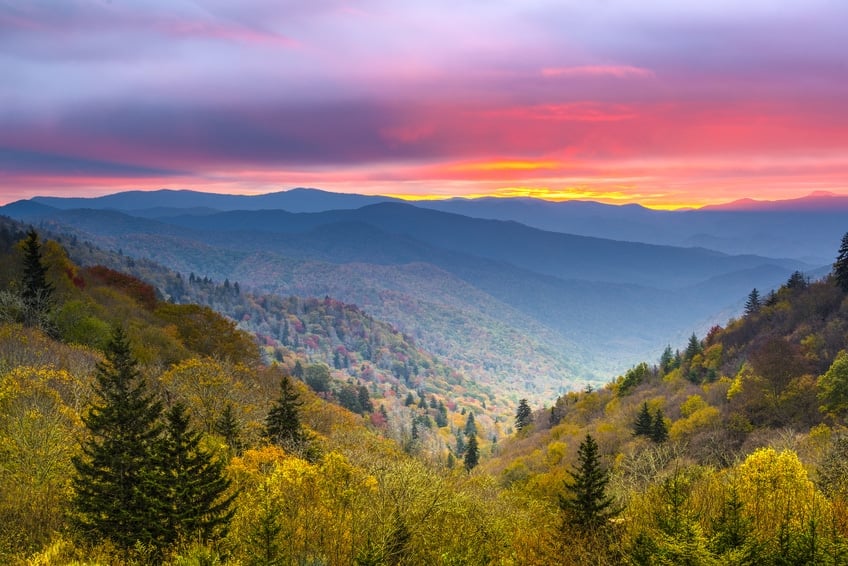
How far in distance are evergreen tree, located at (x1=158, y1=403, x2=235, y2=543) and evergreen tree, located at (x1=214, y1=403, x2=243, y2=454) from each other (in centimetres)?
1852

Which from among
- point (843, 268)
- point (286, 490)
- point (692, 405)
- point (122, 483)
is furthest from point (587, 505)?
point (843, 268)

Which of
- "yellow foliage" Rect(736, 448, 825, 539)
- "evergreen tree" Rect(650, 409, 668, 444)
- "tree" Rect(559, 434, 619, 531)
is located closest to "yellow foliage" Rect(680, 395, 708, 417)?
"evergreen tree" Rect(650, 409, 668, 444)

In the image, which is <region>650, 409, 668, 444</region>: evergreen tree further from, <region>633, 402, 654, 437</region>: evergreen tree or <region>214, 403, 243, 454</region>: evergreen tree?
<region>214, 403, 243, 454</region>: evergreen tree

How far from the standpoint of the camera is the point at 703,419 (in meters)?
86.0

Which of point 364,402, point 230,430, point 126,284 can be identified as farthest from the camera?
point 364,402

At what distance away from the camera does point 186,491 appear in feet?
84.9

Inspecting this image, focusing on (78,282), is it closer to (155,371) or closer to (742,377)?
(155,371)

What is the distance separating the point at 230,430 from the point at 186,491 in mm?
20288

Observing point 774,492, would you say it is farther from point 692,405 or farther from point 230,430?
point 692,405

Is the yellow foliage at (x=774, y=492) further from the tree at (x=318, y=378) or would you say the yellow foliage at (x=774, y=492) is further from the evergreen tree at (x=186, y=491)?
the tree at (x=318, y=378)

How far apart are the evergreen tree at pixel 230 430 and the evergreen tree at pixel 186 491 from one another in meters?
18.5

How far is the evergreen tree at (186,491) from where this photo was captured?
1021 inches

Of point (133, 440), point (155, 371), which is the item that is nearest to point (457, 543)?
point (133, 440)

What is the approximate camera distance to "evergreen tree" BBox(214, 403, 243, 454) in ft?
149
